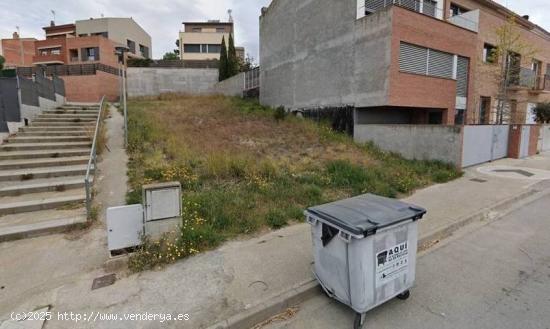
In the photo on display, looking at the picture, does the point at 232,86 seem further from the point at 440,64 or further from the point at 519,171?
the point at 519,171

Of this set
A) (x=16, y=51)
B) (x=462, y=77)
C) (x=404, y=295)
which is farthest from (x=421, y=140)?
(x=16, y=51)

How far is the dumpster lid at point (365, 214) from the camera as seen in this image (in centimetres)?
269

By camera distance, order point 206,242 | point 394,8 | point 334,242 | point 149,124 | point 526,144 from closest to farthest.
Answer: point 334,242, point 206,242, point 394,8, point 149,124, point 526,144

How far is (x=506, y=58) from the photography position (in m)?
16.7

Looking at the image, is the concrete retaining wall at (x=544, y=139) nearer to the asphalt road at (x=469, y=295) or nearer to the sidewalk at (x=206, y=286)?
the asphalt road at (x=469, y=295)

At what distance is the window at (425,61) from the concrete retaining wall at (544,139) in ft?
17.6

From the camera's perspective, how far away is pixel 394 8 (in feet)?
36.4

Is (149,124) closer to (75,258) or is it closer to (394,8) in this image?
(75,258)

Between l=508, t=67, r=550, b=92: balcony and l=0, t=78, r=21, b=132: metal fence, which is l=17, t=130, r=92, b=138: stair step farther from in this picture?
l=508, t=67, r=550, b=92: balcony

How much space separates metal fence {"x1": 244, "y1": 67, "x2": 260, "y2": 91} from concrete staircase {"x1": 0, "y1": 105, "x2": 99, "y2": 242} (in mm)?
13980

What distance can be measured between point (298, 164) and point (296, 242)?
4.70 metres

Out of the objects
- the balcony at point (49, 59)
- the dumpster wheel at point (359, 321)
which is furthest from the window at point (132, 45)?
the dumpster wheel at point (359, 321)

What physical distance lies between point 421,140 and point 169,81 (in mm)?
22430

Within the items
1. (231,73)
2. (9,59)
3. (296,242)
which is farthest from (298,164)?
(9,59)
